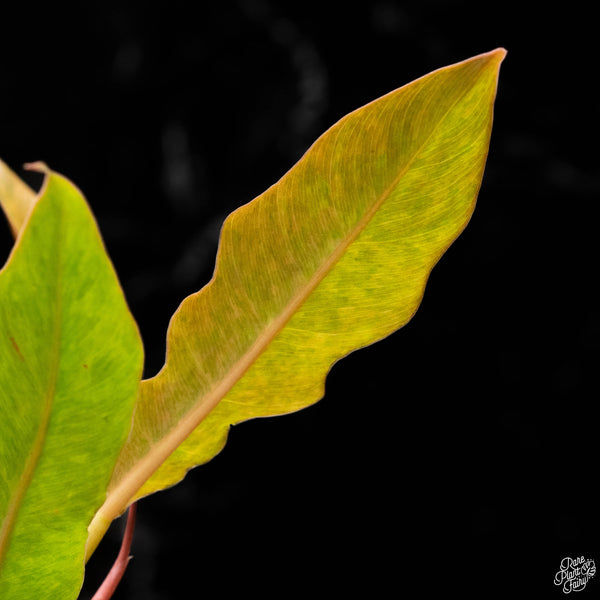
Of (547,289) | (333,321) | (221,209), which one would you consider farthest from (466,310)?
(333,321)

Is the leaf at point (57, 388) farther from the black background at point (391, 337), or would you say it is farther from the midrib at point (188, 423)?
the black background at point (391, 337)

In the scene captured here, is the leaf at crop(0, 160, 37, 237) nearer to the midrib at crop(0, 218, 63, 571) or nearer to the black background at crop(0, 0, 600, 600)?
the midrib at crop(0, 218, 63, 571)

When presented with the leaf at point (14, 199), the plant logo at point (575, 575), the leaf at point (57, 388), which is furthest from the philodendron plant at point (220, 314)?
the plant logo at point (575, 575)

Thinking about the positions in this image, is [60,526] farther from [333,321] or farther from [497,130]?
[497,130]

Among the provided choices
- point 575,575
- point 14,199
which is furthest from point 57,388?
point 575,575

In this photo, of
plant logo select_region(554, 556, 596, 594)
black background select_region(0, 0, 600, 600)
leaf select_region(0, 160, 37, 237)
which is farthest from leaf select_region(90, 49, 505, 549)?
black background select_region(0, 0, 600, 600)

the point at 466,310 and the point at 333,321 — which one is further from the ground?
the point at 333,321

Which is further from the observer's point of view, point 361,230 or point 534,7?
point 534,7
